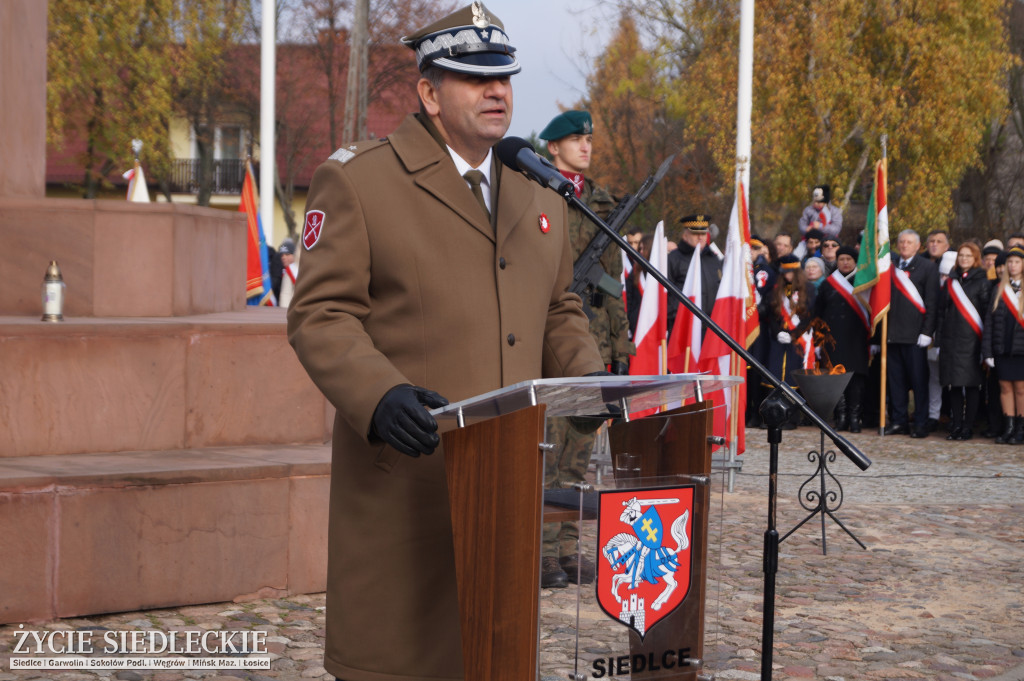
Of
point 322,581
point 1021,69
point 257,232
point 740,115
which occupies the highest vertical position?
point 1021,69

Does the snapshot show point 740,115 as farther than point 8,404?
Yes

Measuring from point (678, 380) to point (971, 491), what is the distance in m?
8.60

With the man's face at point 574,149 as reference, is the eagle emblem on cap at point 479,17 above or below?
below

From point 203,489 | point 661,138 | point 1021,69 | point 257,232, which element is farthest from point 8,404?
point 1021,69

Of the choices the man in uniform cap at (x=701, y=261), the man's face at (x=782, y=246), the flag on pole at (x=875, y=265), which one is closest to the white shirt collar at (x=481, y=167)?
the man in uniform cap at (x=701, y=261)

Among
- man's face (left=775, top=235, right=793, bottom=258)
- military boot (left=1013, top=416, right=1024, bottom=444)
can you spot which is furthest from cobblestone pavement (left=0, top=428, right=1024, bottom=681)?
man's face (left=775, top=235, right=793, bottom=258)

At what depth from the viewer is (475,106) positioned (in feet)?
10.3

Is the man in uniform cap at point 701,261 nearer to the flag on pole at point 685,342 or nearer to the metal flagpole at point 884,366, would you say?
the metal flagpole at point 884,366

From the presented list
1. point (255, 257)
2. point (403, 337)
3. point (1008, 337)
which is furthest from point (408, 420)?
point (255, 257)

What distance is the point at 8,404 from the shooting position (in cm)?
612

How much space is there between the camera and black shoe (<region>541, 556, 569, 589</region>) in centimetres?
264

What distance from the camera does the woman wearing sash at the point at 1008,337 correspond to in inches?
533

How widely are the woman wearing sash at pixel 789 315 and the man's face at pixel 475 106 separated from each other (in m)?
12.2

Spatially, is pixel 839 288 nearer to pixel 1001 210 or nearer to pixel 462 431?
pixel 462 431
